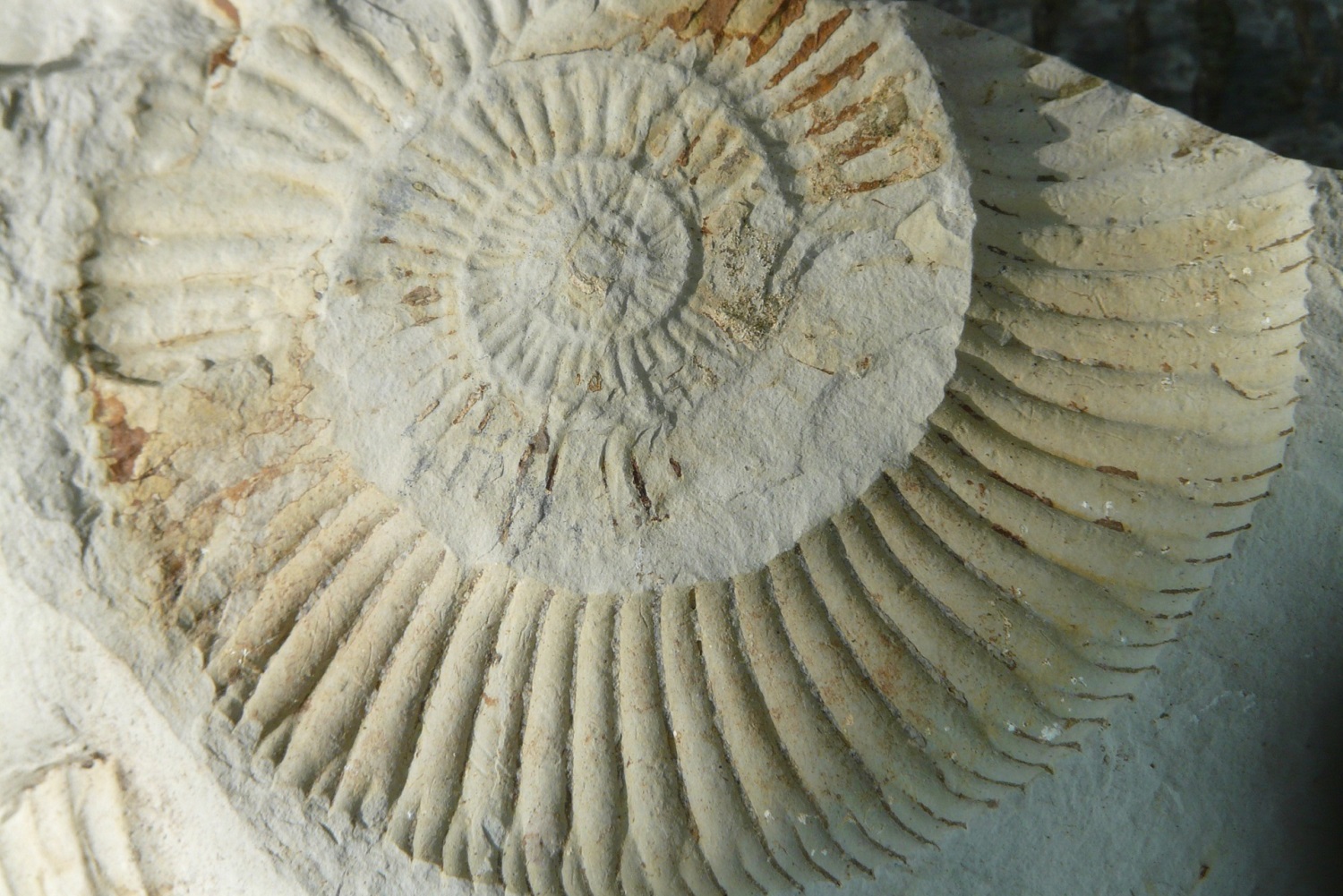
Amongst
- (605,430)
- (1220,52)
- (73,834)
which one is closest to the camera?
(605,430)

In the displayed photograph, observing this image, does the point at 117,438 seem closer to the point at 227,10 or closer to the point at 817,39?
the point at 227,10

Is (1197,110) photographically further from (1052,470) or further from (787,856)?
(787,856)

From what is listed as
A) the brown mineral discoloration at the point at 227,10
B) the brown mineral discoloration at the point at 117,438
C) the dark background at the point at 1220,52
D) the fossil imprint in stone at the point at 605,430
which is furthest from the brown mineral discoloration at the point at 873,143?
the dark background at the point at 1220,52

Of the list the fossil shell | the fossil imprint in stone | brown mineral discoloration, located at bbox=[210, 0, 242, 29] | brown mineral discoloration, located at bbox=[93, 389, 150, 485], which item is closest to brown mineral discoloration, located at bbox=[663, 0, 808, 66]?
the fossil imprint in stone

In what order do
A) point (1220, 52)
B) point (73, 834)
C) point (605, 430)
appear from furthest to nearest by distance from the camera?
1. point (1220, 52)
2. point (73, 834)
3. point (605, 430)

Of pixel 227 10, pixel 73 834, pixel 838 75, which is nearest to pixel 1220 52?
pixel 838 75

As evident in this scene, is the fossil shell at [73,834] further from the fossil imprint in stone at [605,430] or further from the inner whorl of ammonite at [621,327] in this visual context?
the inner whorl of ammonite at [621,327]

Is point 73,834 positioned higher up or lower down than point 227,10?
lower down
